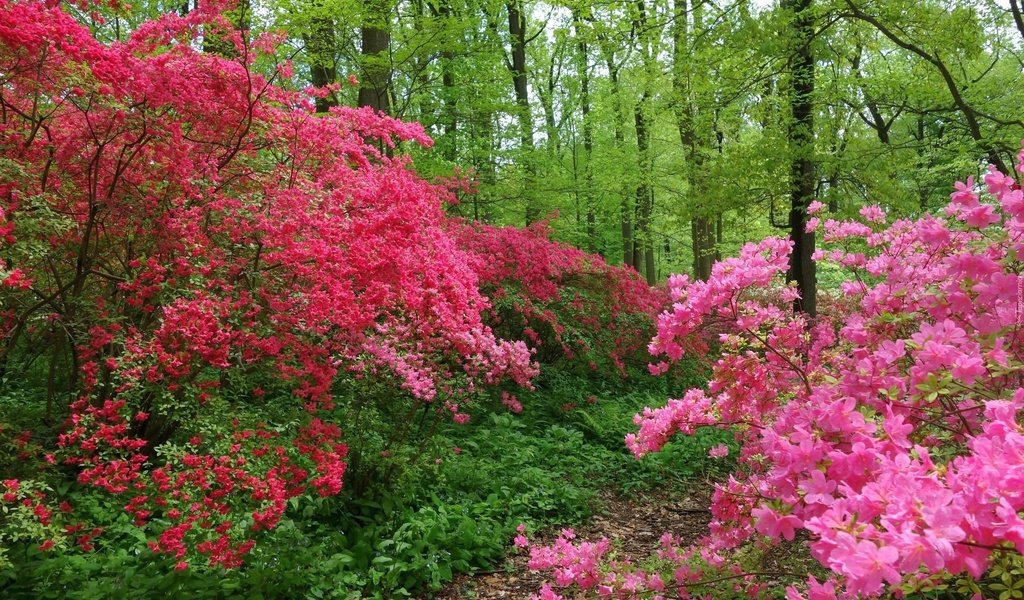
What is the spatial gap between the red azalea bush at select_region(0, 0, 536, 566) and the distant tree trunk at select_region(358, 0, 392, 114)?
4.08 meters

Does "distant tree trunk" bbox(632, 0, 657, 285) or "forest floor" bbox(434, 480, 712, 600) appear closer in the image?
"forest floor" bbox(434, 480, 712, 600)

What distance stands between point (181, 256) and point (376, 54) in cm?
543

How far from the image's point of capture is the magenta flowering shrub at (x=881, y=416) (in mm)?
1162

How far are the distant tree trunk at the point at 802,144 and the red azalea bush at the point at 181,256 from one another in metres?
5.20

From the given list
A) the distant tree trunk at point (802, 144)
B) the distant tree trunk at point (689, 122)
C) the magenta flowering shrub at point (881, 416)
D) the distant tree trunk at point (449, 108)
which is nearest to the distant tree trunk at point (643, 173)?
the distant tree trunk at point (689, 122)

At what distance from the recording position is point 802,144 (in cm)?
736

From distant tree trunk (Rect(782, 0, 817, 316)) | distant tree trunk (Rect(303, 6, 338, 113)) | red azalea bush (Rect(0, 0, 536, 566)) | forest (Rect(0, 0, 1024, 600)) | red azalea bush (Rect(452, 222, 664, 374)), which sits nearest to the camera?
forest (Rect(0, 0, 1024, 600))

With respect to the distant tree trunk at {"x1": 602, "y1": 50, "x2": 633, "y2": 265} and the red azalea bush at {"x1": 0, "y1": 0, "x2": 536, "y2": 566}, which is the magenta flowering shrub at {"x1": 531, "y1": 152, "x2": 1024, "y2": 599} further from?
the distant tree trunk at {"x1": 602, "y1": 50, "x2": 633, "y2": 265}

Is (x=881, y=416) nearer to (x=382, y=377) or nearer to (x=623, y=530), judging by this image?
(x=382, y=377)

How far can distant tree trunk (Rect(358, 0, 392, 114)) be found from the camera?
7.76 m

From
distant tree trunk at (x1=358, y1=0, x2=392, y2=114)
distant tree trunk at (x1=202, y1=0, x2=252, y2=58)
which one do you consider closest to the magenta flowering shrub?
distant tree trunk at (x1=202, y1=0, x2=252, y2=58)

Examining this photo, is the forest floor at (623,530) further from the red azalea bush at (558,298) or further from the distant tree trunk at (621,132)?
the distant tree trunk at (621,132)

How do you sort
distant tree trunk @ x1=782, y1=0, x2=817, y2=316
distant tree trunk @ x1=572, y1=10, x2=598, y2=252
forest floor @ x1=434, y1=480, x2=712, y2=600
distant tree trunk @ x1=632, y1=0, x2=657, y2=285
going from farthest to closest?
distant tree trunk @ x1=632, y1=0, x2=657, y2=285
distant tree trunk @ x1=572, y1=10, x2=598, y2=252
distant tree trunk @ x1=782, y1=0, x2=817, y2=316
forest floor @ x1=434, y1=480, x2=712, y2=600

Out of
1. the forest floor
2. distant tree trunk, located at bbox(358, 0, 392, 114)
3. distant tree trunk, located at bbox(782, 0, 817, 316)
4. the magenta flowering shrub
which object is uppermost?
distant tree trunk, located at bbox(358, 0, 392, 114)
